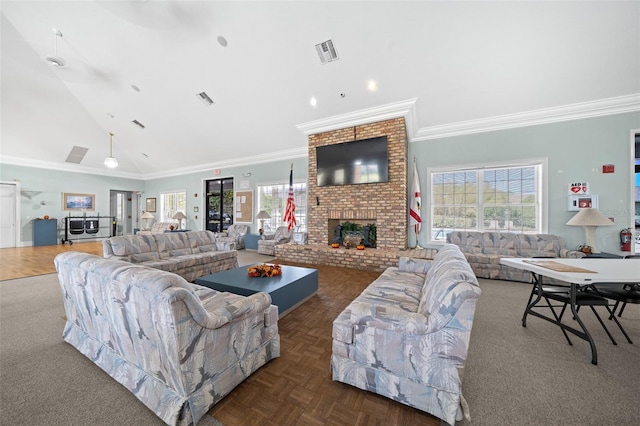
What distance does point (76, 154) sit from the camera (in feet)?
28.3

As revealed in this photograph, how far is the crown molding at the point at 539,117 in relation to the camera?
401 centimetres

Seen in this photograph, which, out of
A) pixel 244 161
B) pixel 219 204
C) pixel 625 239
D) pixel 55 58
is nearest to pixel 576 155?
pixel 625 239

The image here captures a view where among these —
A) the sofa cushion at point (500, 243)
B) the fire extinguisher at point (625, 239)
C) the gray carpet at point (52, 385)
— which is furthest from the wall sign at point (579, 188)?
the gray carpet at point (52, 385)

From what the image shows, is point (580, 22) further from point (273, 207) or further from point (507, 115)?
point (273, 207)

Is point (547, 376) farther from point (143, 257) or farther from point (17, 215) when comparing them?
point (17, 215)

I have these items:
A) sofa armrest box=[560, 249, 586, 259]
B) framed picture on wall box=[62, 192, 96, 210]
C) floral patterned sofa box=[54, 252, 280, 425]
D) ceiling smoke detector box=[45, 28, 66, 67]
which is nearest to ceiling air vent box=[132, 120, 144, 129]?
ceiling smoke detector box=[45, 28, 66, 67]

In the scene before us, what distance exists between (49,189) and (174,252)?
8.73 metres

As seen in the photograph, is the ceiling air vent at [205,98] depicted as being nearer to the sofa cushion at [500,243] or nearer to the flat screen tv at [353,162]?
the flat screen tv at [353,162]

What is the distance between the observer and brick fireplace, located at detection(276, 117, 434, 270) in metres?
4.99

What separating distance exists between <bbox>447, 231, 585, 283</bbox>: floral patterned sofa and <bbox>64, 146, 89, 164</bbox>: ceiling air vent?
40.9ft

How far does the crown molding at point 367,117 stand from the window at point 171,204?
684cm

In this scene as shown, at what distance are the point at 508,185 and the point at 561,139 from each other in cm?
113

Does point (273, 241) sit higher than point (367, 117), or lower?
lower

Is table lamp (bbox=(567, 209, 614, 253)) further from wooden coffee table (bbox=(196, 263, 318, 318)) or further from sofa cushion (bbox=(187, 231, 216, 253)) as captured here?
sofa cushion (bbox=(187, 231, 216, 253))
